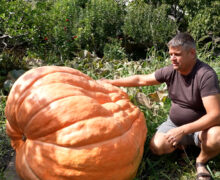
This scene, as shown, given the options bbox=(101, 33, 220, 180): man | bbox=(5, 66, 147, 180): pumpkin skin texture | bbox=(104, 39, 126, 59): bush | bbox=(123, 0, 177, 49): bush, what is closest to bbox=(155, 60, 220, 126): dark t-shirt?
bbox=(101, 33, 220, 180): man

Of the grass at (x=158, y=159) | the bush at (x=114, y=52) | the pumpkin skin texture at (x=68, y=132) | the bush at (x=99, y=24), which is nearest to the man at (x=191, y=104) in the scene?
the grass at (x=158, y=159)

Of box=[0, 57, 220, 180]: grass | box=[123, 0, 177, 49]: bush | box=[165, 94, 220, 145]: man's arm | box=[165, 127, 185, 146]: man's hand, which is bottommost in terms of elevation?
box=[0, 57, 220, 180]: grass

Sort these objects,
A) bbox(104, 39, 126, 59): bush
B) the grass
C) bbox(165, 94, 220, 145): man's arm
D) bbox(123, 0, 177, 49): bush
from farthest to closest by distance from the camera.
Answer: bbox(123, 0, 177, 49): bush → bbox(104, 39, 126, 59): bush → the grass → bbox(165, 94, 220, 145): man's arm

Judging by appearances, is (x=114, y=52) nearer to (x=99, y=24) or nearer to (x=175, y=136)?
(x=99, y=24)

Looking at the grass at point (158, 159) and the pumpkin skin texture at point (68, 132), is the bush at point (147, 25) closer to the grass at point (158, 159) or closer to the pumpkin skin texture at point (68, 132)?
the grass at point (158, 159)

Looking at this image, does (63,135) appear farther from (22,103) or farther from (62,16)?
(62,16)

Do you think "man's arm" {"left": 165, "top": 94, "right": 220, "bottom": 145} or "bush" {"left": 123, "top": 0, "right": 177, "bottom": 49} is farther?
"bush" {"left": 123, "top": 0, "right": 177, "bottom": 49}

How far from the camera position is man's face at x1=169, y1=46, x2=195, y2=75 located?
2.51 meters

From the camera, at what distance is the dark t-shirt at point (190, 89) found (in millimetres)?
2432

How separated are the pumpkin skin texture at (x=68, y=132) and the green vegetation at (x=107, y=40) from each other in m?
0.69

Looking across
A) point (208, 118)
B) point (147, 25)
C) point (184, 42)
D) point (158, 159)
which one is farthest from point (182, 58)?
point (147, 25)

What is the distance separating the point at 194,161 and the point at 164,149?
41cm

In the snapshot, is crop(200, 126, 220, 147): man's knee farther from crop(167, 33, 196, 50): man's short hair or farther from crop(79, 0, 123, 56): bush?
crop(79, 0, 123, 56): bush

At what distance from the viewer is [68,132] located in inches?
79.9
